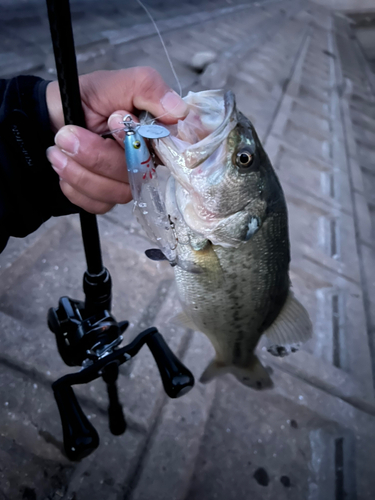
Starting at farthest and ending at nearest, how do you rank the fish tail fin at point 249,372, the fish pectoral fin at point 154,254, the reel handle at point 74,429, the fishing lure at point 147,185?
the fish tail fin at point 249,372 → the fish pectoral fin at point 154,254 → the reel handle at point 74,429 → the fishing lure at point 147,185

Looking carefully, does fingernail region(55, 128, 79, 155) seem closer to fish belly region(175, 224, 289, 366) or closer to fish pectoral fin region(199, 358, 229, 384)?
fish belly region(175, 224, 289, 366)

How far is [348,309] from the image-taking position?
2582 mm

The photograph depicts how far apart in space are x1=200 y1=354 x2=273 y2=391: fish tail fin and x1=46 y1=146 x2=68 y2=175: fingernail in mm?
1074

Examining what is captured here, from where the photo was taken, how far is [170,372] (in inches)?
43.9

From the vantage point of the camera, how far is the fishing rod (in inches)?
38.8

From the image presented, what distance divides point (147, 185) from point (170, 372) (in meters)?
0.58

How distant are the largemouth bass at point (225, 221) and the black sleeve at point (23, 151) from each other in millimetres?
365

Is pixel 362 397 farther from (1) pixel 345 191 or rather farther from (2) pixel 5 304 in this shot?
(1) pixel 345 191

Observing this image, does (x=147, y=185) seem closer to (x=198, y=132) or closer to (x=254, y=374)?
(x=198, y=132)

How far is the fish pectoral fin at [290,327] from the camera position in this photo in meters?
1.41

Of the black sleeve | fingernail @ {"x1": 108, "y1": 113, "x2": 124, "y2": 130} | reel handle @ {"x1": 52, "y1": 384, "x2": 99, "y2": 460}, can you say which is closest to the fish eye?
fingernail @ {"x1": 108, "y1": 113, "x2": 124, "y2": 130}

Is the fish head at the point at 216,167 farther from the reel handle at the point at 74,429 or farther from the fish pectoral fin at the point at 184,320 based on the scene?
the reel handle at the point at 74,429

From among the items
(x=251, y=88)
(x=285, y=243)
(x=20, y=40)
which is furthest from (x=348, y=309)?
(x=20, y=40)

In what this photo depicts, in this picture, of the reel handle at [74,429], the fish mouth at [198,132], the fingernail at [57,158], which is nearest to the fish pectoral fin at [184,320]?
the reel handle at [74,429]
